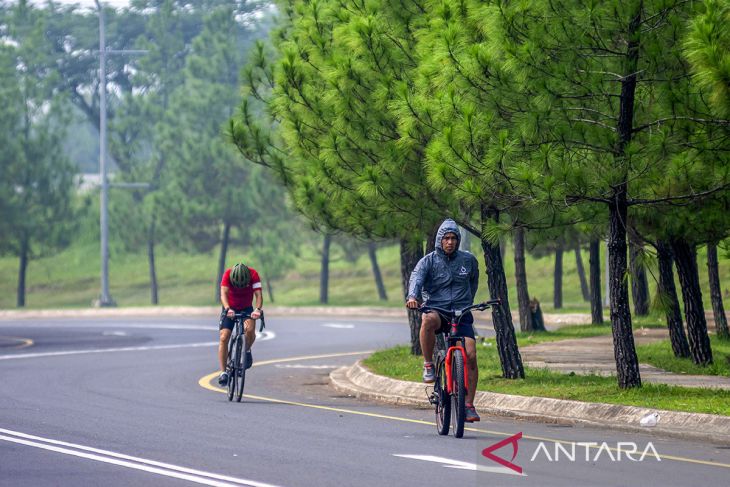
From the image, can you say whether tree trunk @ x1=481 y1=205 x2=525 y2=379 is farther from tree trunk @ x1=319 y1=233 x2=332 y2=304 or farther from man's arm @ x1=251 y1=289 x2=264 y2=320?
tree trunk @ x1=319 y1=233 x2=332 y2=304

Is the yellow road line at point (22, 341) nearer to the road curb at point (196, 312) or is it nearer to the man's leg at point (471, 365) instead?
the road curb at point (196, 312)

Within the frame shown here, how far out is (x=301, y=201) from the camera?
62.4 feet

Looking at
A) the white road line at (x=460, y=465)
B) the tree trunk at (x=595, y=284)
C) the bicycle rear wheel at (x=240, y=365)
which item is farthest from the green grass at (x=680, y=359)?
the white road line at (x=460, y=465)

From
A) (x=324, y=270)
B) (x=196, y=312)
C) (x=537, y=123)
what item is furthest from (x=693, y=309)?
(x=324, y=270)

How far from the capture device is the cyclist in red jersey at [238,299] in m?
16.4

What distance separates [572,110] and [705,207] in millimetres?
2933

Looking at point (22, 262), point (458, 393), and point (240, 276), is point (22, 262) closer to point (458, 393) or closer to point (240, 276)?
point (240, 276)

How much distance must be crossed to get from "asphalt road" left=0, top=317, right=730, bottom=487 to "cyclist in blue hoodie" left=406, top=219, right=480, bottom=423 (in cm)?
74

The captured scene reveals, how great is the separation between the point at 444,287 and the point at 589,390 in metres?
3.41

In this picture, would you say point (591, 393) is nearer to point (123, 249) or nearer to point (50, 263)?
point (123, 249)

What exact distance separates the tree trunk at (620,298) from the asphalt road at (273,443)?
1841mm

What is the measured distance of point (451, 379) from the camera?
11.9 meters

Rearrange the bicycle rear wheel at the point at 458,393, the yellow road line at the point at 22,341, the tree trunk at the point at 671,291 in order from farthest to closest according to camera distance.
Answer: the yellow road line at the point at 22,341
the tree trunk at the point at 671,291
the bicycle rear wheel at the point at 458,393

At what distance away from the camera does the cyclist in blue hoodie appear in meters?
Answer: 12.2
